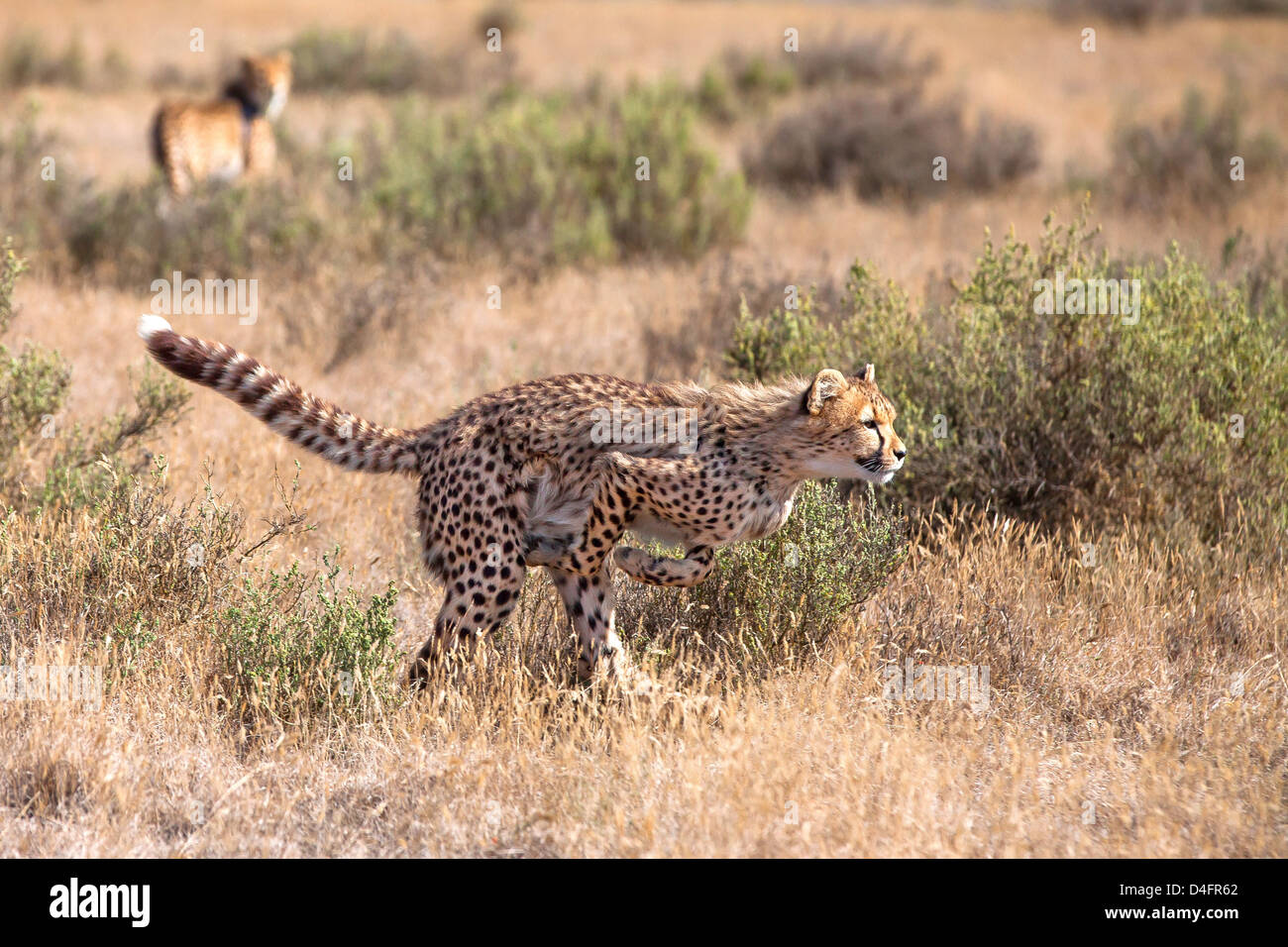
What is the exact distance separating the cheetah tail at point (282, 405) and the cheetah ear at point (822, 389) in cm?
131

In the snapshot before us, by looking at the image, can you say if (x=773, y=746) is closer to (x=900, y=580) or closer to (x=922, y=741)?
(x=922, y=741)

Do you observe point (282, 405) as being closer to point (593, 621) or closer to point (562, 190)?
point (593, 621)

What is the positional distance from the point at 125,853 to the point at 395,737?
877mm

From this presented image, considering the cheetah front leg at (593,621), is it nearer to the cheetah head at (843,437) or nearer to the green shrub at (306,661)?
the green shrub at (306,661)

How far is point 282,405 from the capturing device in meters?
4.45

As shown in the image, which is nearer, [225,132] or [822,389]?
[822,389]

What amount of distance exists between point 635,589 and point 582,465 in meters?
0.93

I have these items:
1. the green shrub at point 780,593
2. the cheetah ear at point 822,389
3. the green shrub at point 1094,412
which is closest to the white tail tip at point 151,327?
the green shrub at point 780,593

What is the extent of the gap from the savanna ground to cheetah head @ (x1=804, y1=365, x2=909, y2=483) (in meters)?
0.55

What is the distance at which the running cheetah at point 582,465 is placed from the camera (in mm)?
4328

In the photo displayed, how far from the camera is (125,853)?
3701 millimetres

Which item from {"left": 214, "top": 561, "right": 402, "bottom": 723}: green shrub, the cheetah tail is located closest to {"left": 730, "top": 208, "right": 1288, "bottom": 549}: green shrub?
the cheetah tail

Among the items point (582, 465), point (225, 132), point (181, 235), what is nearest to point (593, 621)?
point (582, 465)

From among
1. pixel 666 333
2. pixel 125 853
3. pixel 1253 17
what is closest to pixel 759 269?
pixel 666 333
